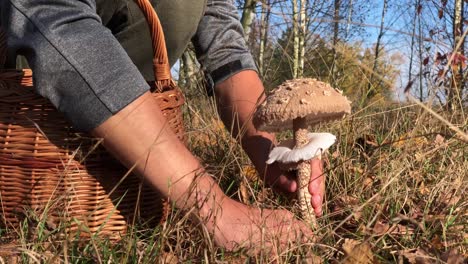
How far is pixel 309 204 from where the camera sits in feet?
4.31

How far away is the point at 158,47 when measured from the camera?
130cm

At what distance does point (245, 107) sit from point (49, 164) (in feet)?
2.11

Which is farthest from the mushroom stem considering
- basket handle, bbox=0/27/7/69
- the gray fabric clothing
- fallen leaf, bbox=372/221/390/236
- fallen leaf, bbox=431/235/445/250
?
basket handle, bbox=0/27/7/69

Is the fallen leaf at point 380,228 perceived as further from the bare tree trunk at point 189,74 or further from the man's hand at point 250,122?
the bare tree trunk at point 189,74

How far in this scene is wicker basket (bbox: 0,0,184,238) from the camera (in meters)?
1.23

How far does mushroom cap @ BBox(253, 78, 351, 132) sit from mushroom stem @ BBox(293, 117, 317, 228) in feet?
0.22

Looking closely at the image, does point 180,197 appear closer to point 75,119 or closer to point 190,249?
point 190,249

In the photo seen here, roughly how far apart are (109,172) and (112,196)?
7 cm

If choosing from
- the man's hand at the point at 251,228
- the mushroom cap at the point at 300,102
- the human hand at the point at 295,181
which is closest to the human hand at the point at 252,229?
the man's hand at the point at 251,228

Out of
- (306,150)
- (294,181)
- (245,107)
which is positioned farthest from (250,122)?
(306,150)

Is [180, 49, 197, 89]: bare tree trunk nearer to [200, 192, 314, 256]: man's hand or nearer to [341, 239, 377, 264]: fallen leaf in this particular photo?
[200, 192, 314, 256]: man's hand

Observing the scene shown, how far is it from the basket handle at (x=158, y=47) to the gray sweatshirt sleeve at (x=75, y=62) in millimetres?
134

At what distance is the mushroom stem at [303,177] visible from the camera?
1.27 metres

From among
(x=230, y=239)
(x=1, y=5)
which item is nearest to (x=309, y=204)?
(x=230, y=239)
